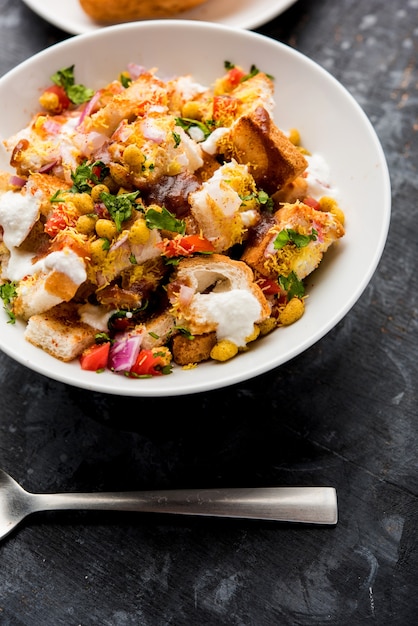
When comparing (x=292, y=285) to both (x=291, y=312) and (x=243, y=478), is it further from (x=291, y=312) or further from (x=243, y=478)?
(x=243, y=478)

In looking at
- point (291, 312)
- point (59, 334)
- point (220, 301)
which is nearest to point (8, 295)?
point (59, 334)

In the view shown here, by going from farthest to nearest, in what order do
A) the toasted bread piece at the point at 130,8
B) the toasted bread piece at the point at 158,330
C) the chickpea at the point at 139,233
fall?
the toasted bread piece at the point at 130,8 → the toasted bread piece at the point at 158,330 → the chickpea at the point at 139,233

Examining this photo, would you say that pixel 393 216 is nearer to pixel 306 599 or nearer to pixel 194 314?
pixel 194 314

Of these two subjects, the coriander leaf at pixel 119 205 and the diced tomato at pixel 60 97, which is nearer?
the coriander leaf at pixel 119 205

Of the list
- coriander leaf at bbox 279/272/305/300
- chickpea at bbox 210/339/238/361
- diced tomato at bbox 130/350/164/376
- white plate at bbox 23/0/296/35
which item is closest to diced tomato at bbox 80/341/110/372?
diced tomato at bbox 130/350/164/376

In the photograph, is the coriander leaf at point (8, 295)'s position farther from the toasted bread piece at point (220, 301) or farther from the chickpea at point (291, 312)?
the chickpea at point (291, 312)

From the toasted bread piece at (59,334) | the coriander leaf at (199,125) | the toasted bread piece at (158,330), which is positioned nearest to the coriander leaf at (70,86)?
the coriander leaf at (199,125)

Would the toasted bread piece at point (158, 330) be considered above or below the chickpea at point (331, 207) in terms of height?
below
